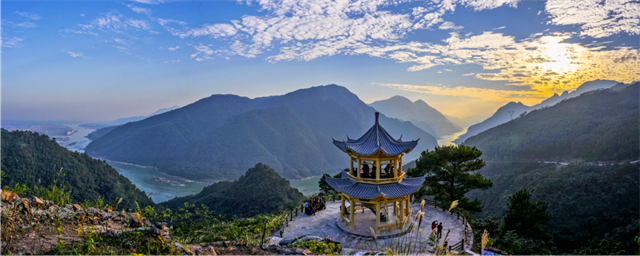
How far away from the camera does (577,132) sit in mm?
73625

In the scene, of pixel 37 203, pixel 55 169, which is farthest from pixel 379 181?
pixel 55 169

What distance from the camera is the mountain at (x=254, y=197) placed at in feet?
155

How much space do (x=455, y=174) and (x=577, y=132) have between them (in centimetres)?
7592

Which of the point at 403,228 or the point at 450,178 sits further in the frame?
the point at 450,178

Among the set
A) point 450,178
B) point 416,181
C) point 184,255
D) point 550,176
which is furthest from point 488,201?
point 184,255

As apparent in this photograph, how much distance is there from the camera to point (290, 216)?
19781mm

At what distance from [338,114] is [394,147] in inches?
7081

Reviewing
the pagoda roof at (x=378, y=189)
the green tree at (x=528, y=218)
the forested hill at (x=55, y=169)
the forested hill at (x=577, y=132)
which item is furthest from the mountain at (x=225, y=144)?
the green tree at (x=528, y=218)

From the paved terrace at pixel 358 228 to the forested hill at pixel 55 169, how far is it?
1551 inches

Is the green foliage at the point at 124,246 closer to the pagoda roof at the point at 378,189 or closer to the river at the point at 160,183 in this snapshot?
the pagoda roof at the point at 378,189

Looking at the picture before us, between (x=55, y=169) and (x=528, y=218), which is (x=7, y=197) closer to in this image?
(x=528, y=218)

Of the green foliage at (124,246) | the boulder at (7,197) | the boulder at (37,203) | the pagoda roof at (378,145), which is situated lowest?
the green foliage at (124,246)

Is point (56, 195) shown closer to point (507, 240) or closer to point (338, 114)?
point (507, 240)

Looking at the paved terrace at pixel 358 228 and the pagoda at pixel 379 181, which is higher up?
the pagoda at pixel 379 181
